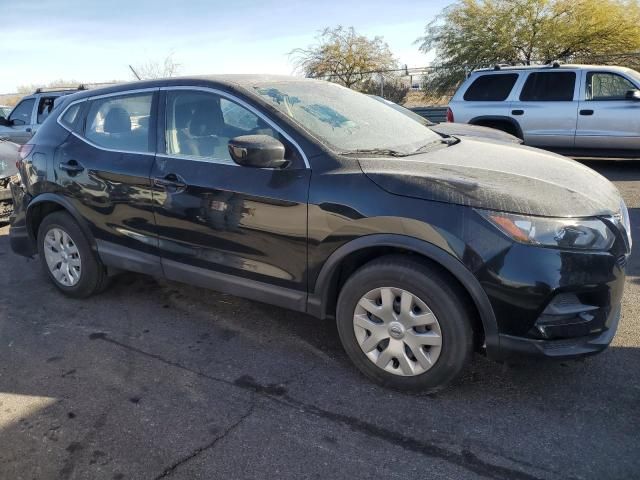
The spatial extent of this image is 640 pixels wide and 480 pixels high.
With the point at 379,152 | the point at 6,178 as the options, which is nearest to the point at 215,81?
the point at 379,152

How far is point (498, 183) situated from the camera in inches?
111

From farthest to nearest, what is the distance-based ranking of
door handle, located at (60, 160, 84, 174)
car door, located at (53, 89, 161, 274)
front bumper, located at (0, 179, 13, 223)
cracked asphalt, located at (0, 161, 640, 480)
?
front bumper, located at (0, 179, 13, 223) < door handle, located at (60, 160, 84, 174) < car door, located at (53, 89, 161, 274) < cracked asphalt, located at (0, 161, 640, 480)

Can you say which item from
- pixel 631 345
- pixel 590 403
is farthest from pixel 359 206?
pixel 631 345

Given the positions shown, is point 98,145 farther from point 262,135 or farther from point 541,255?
point 541,255

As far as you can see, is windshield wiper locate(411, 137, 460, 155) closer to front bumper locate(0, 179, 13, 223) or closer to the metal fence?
front bumper locate(0, 179, 13, 223)

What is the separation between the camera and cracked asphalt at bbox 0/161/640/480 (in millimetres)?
2486

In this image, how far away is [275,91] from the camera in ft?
11.8

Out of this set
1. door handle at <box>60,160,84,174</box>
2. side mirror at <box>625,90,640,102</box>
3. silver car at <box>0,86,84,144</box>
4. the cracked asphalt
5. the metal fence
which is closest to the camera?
the cracked asphalt

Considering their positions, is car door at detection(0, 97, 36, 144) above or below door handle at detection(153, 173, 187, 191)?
above

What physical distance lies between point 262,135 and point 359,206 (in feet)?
2.54

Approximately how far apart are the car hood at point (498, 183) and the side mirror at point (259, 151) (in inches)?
18.8

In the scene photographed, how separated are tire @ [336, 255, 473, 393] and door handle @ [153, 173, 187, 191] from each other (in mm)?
1318

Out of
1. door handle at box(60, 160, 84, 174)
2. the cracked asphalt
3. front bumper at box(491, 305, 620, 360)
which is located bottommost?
the cracked asphalt

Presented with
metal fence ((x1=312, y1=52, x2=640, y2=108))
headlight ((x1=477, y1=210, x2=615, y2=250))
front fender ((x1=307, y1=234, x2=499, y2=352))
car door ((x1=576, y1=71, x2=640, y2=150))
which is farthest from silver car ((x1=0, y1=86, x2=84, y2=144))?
metal fence ((x1=312, y1=52, x2=640, y2=108))
